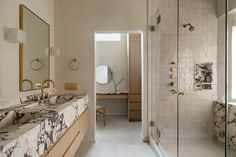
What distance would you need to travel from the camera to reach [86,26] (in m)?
3.92

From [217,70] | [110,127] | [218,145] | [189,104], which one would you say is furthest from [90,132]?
[217,70]

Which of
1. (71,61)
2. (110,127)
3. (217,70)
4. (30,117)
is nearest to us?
(30,117)

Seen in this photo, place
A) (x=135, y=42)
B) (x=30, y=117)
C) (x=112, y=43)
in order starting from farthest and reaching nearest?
(x=112, y=43) < (x=135, y=42) < (x=30, y=117)

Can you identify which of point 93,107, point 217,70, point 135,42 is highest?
point 135,42

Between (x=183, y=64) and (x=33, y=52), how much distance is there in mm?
2479

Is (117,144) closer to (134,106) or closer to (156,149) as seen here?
(156,149)

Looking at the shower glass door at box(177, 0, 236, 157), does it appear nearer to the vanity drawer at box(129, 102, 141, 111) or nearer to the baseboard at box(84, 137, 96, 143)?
the baseboard at box(84, 137, 96, 143)

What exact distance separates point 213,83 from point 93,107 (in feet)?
7.04

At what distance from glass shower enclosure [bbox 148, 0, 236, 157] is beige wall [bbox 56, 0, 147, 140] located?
41 centimetres

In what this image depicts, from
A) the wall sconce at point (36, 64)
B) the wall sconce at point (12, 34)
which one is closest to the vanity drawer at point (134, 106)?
the wall sconce at point (36, 64)

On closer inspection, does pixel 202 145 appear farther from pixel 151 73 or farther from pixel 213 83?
pixel 151 73

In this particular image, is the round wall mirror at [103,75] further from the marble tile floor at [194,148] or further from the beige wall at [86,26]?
the marble tile floor at [194,148]

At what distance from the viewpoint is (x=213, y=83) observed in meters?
3.33

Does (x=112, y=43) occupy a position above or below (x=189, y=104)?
above
